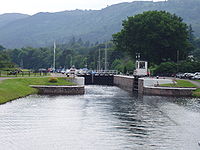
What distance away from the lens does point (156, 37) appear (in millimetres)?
108000

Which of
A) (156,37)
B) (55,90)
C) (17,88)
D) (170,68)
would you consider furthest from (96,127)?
(156,37)

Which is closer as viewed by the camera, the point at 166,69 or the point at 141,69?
the point at 141,69

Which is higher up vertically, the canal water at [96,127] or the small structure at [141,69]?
the small structure at [141,69]

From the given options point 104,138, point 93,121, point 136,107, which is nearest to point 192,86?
point 136,107

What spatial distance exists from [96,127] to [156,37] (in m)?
75.7

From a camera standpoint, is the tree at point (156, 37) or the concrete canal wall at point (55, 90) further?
the tree at point (156, 37)

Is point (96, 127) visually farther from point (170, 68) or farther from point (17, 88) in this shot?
point (170, 68)

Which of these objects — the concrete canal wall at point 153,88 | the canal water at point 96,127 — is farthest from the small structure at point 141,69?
the canal water at point 96,127

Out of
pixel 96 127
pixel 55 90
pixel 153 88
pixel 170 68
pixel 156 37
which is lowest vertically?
pixel 96 127

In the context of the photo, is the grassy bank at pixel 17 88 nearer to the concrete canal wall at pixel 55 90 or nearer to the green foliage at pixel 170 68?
the concrete canal wall at pixel 55 90

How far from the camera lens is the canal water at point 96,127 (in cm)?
2877

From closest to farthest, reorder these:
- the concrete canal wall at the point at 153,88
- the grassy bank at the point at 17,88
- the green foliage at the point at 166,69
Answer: the grassy bank at the point at 17,88 < the concrete canal wall at the point at 153,88 < the green foliage at the point at 166,69

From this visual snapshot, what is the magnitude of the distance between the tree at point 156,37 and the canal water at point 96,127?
59599mm

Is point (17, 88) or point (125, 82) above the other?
point (17, 88)
